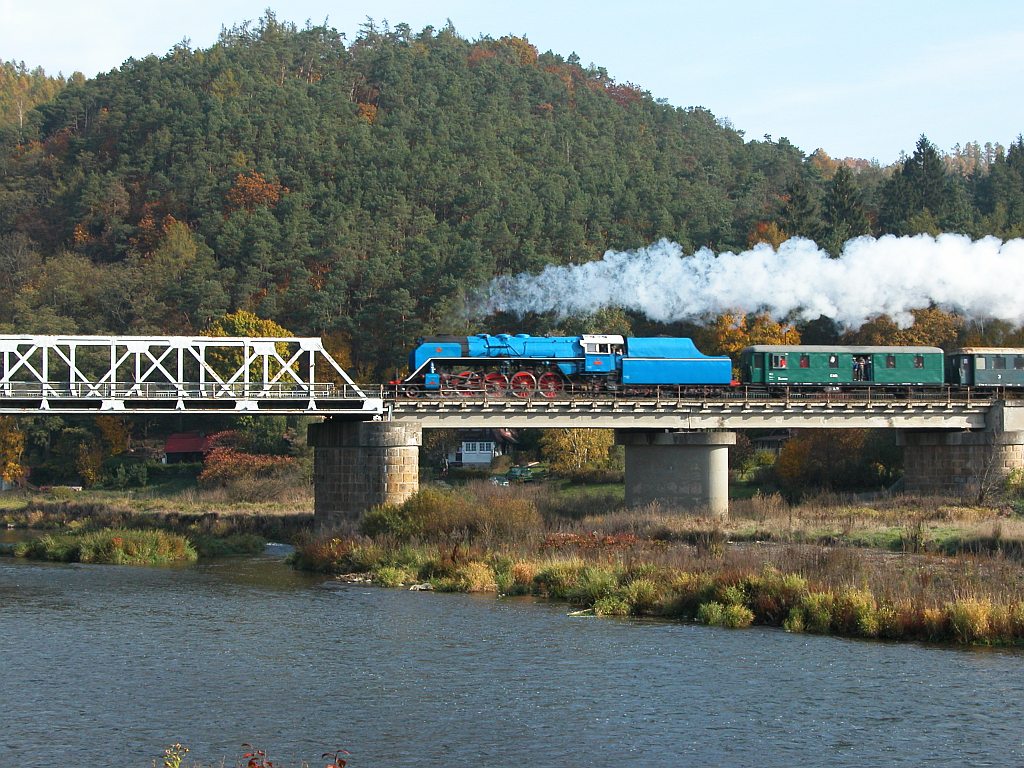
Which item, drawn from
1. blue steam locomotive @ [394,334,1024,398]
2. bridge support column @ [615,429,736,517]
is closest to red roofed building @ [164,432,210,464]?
blue steam locomotive @ [394,334,1024,398]

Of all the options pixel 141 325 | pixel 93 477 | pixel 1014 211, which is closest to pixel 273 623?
pixel 93 477

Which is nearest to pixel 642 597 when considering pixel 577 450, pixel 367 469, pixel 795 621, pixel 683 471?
pixel 795 621

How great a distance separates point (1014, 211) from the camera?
157 m

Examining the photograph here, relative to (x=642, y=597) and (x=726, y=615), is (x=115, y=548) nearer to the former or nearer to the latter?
(x=642, y=597)

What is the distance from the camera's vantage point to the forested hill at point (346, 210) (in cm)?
13125

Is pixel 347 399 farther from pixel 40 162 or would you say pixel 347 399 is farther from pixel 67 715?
pixel 40 162

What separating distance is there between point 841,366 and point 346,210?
90.6 meters

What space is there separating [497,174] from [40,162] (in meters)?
67.3

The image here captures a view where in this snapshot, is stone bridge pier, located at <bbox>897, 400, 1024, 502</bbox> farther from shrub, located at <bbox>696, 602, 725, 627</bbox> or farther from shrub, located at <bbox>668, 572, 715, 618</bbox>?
shrub, located at <bbox>696, 602, 725, 627</bbox>

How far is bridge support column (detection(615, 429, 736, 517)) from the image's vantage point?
72.4 metres

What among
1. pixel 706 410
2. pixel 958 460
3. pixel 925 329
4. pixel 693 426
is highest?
pixel 925 329

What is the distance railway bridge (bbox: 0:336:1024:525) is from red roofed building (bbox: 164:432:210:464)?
49896mm

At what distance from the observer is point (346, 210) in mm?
157125

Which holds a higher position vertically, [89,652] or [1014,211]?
[1014,211]
